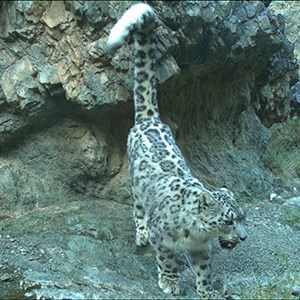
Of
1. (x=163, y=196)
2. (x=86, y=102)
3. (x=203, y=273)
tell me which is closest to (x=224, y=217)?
(x=203, y=273)

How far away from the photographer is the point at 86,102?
6223mm

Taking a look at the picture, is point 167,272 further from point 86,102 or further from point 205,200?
point 86,102

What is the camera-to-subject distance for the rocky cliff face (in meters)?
6.05

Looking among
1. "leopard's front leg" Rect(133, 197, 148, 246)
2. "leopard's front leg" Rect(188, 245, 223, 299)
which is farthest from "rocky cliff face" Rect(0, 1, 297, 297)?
"leopard's front leg" Rect(188, 245, 223, 299)

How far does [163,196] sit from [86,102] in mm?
1229

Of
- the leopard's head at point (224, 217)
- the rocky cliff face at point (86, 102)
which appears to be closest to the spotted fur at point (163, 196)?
the leopard's head at point (224, 217)

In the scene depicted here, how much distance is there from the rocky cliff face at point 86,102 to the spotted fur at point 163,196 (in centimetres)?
22

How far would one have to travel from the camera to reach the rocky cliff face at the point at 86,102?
6047mm

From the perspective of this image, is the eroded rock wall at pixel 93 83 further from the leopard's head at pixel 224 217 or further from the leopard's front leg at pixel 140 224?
the leopard's head at pixel 224 217

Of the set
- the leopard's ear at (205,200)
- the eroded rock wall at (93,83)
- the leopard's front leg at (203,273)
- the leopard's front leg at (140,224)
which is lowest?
the leopard's front leg at (203,273)

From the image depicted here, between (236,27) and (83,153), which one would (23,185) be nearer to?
(83,153)

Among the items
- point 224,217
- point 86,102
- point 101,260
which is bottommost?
point 101,260

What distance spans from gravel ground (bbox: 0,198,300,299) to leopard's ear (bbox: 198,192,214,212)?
0.83 meters

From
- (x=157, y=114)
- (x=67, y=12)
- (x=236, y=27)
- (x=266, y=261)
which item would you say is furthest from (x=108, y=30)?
(x=266, y=261)
